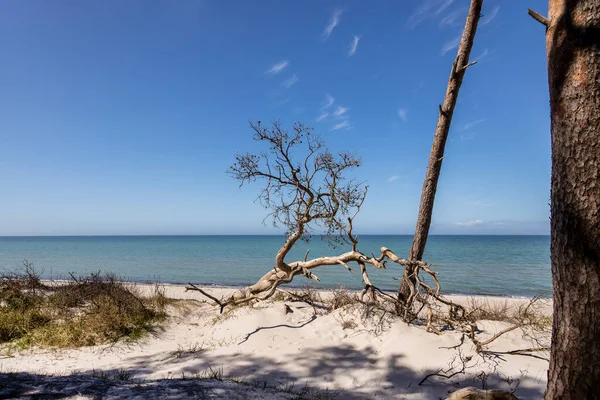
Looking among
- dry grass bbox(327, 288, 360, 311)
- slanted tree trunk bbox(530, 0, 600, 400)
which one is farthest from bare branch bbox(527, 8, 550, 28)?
dry grass bbox(327, 288, 360, 311)

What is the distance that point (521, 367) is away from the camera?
4824 millimetres

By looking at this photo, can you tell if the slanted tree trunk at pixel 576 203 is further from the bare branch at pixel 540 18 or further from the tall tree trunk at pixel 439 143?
the tall tree trunk at pixel 439 143

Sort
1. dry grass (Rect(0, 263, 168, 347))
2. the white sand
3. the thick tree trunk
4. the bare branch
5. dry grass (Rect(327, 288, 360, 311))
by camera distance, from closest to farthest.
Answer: the thick tree trunk
the bare branch
the white sand
dry grass (Rect(0, 263, 168, 347))
dry grass (Rect(327, 288, 360, 311))

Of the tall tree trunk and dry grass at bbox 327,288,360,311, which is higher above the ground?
the tall tree trunk

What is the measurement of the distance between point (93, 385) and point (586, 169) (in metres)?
4.40

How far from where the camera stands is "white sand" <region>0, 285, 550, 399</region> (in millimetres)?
4527

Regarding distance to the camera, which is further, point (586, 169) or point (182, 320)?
point (182, 320)

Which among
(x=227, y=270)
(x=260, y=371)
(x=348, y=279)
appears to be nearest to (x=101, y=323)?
(x=260, y=371)

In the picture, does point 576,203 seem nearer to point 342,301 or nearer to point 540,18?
point 540,18

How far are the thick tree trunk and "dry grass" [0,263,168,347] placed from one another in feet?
22.6

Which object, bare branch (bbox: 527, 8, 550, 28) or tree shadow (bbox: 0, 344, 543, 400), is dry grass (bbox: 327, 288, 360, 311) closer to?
tree shadow (bbox: 0, 344, 543, 400)

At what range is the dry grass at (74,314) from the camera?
21.1ft

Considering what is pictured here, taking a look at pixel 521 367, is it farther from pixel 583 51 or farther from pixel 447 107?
pixel 447 107

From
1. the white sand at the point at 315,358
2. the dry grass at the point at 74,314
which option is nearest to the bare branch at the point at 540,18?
the white sand at the point at 315,358
